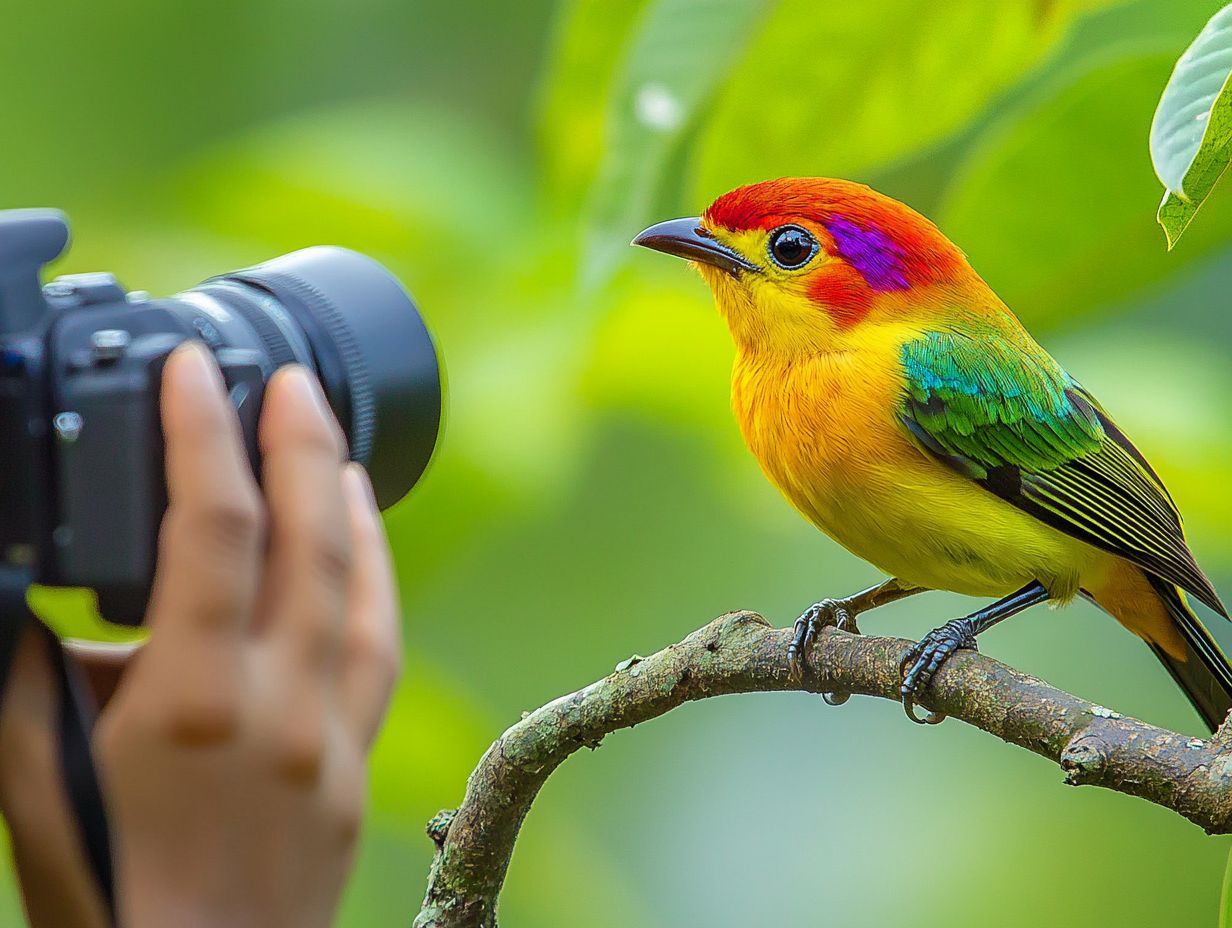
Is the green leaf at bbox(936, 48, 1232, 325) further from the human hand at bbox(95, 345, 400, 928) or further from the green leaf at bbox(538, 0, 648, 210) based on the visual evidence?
the human hand at bbox(95, 345, 400, 928)

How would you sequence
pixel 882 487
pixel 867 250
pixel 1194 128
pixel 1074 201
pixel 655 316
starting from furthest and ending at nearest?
pixel 655 316 < pixel 867 250 < pixel 882 487 < pixel 1074 201 < pixel 1194 128

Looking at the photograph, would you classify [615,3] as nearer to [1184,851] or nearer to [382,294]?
[382,294]

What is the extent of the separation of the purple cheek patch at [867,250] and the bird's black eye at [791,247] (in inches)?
1.4

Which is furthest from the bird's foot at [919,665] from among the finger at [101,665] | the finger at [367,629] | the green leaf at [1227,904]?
the finger at [101,665]

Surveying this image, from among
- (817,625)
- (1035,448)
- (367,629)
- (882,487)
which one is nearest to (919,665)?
(817,625)

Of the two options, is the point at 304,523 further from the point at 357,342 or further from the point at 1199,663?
the point at 1199,663

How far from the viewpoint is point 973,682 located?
5.07 feet

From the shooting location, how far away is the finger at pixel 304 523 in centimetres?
130

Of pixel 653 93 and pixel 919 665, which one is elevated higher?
pixel 653 93

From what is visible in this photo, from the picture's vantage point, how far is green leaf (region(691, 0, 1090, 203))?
62.2 inches

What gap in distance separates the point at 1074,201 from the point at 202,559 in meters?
1.02

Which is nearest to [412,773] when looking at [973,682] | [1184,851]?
[973,682]

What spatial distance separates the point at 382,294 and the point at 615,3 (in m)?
0.46

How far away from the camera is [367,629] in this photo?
54.6 inches
